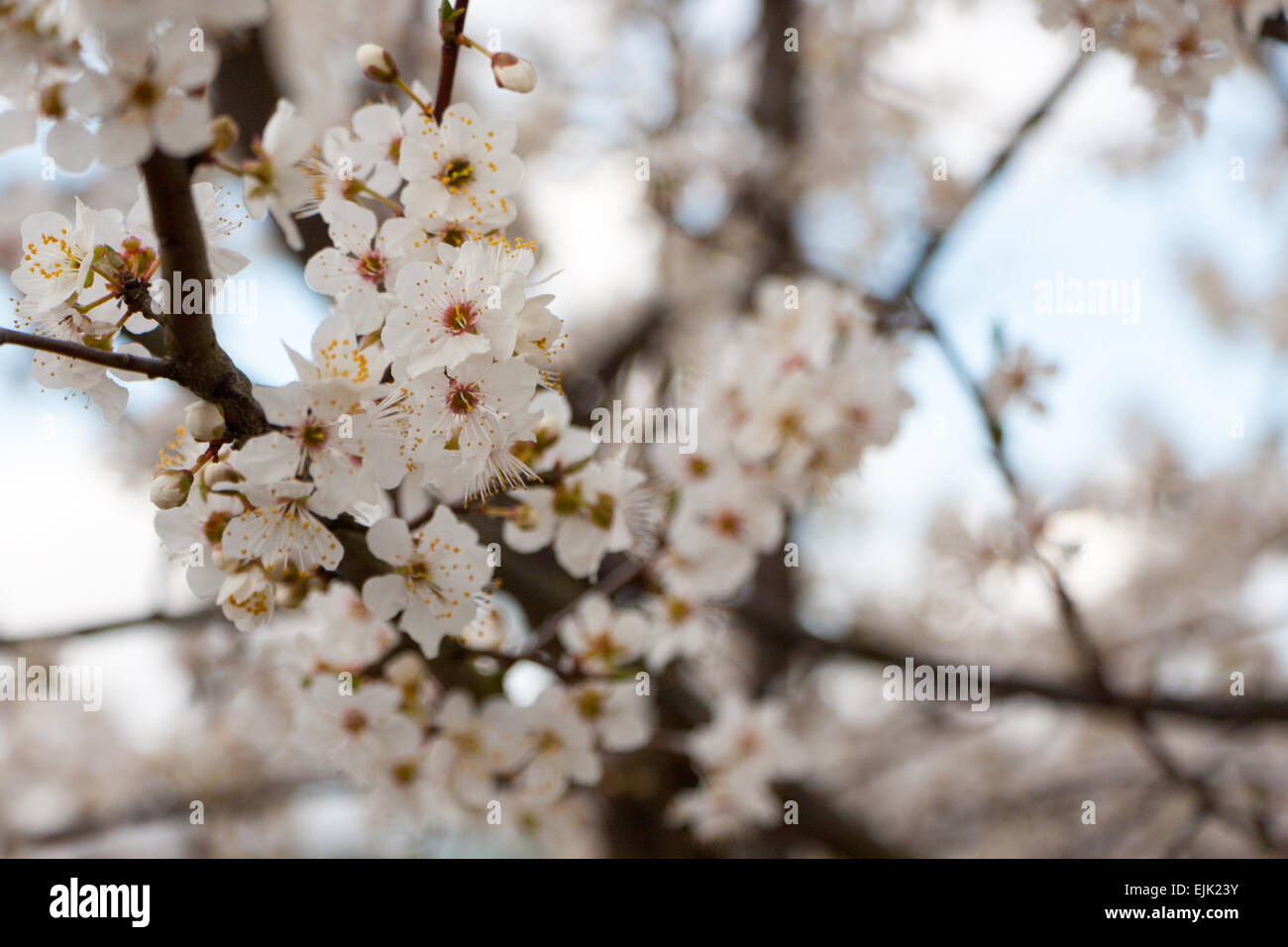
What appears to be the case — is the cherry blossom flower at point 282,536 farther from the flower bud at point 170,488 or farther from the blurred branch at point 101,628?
the blurred branch at point 101,628

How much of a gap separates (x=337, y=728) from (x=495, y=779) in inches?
12.5

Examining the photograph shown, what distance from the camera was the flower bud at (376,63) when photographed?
934 millimetres

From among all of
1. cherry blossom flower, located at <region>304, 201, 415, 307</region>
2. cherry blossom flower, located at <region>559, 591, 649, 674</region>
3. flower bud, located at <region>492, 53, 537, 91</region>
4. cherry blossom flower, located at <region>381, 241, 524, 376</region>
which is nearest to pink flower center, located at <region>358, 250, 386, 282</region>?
cherry blossom flower, located at <region>304, 201, 415, 307</region>

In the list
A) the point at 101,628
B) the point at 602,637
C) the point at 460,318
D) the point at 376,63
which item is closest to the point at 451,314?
the point at 460,318

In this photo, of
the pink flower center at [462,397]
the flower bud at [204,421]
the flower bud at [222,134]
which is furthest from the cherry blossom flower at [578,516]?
→ the flower bud at [222,134]

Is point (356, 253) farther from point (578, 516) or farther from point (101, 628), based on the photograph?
point (101, 628)

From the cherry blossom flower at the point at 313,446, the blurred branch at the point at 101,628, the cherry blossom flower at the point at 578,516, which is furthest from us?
the blurred branch at the point at 101,628

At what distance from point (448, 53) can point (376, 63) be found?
9 centimetres

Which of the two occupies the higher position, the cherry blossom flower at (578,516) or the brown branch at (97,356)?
the brown branch at (97,356)

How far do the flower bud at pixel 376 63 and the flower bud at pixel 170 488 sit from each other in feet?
1.57

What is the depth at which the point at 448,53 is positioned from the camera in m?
0.90

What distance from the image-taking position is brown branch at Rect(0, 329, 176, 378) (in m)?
0.75

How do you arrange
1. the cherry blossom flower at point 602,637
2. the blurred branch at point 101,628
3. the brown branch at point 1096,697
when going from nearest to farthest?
1. the cherry blossom flower at point 602,637
2. the blurred branch at point 101,628
3. the brown branch at point 1096,697
